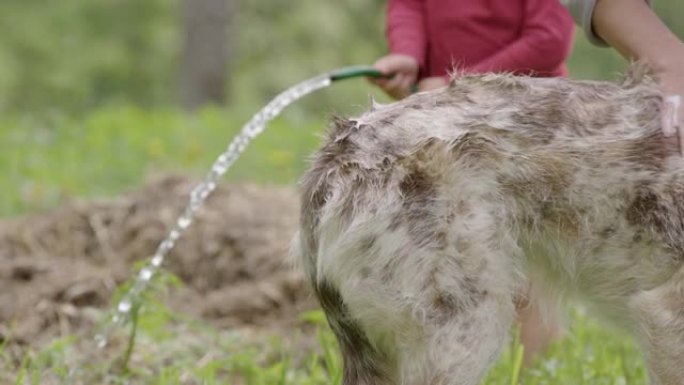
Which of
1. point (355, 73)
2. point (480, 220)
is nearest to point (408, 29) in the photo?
point (355, 73)

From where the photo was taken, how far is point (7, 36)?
23766 millimetres

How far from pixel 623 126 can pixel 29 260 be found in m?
3.87

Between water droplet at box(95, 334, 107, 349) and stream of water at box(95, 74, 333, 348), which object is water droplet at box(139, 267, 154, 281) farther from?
water droplet at box(95, 334, 107, 349)

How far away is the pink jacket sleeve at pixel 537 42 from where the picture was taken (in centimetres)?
486

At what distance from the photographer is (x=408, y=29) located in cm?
512

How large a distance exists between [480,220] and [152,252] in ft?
12.3

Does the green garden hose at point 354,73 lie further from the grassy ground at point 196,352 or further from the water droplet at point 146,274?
the water droplet at point 146,274

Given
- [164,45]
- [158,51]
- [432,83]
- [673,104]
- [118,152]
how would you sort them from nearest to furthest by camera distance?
[673,104], [432,83], [118,152], [164,45], [158,51]

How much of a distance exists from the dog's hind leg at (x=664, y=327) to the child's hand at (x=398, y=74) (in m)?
1.72

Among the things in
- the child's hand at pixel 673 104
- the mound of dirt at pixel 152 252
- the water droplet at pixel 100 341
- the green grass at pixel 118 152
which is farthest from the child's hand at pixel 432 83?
the green grass at pixel 118 152

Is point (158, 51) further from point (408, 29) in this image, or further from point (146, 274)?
point (146, 274)

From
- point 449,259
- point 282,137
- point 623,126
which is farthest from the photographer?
point 282,137

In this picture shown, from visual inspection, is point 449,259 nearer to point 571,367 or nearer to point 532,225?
point 532,225

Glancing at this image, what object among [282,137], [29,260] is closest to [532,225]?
[29,260]
